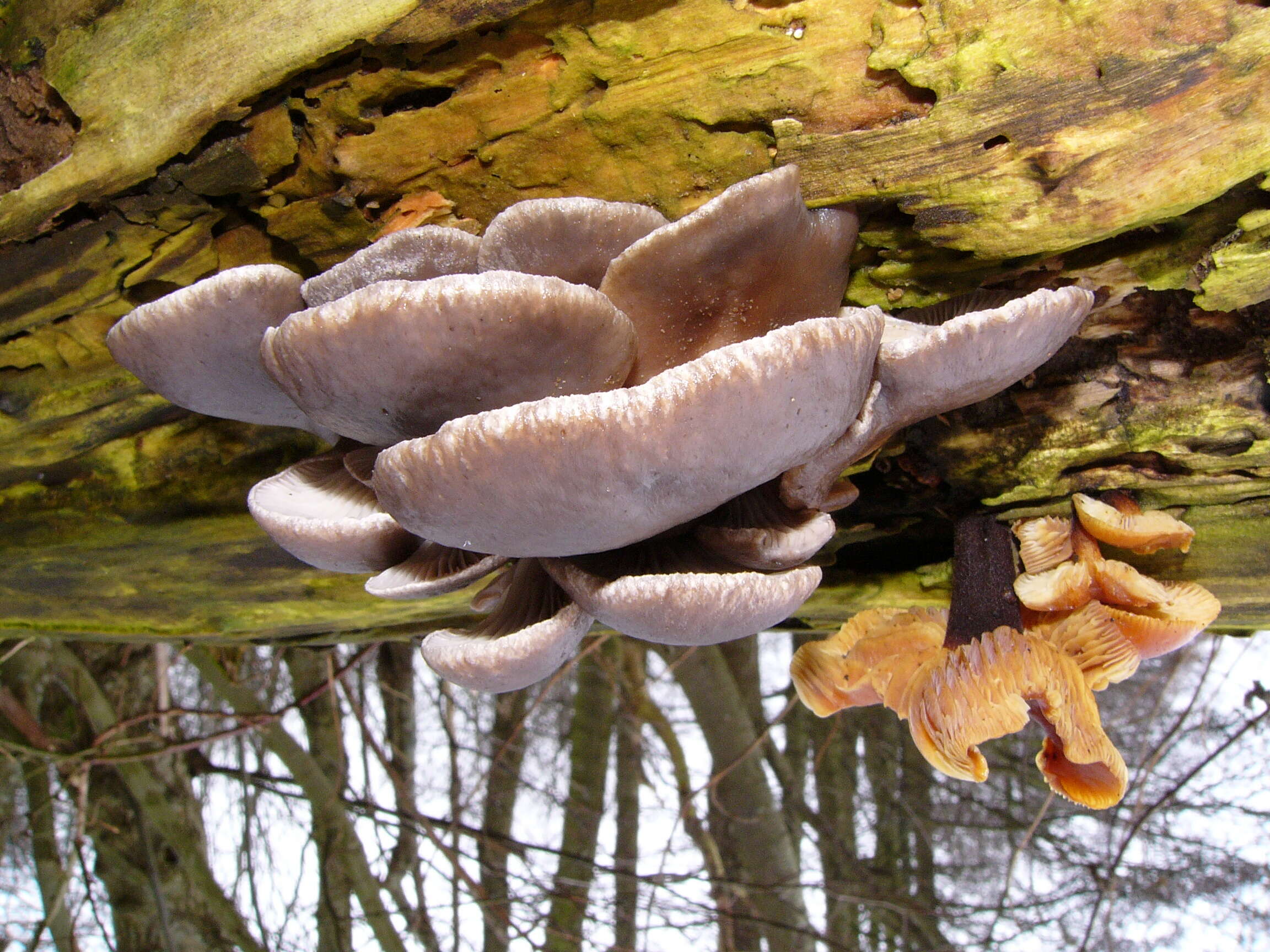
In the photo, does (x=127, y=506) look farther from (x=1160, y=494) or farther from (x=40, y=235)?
(x=1160, y=494)

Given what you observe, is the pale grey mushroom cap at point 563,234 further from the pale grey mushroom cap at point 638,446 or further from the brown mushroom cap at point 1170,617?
the brown mushroom cap at point 1170,617

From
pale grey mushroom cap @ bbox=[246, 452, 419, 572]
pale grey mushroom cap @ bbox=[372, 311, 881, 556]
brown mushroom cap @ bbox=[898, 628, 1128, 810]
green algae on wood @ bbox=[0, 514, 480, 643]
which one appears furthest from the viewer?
green algae on wood @ bbox=[0, 514, 480, 643]

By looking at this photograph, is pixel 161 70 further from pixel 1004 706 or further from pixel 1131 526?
pixel 1131 526

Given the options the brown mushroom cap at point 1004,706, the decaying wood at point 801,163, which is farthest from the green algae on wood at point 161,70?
the brown mushroom cap at point 1004,706

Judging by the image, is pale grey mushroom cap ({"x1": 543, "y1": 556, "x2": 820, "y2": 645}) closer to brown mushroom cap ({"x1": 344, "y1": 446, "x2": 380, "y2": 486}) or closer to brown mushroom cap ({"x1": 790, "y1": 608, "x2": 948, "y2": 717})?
brown mushroom cap ({"x1": 344, "y1": 446, "x2": 380, "y2": 486})

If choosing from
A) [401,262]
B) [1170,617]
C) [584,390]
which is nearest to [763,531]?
[584,390]

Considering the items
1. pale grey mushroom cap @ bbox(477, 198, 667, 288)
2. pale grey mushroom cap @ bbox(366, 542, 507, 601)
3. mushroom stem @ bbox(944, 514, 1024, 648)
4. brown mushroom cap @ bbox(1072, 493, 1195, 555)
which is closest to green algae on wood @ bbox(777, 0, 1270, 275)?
pale grey mushroom cap @ bbox(477, 198, 667, 288)

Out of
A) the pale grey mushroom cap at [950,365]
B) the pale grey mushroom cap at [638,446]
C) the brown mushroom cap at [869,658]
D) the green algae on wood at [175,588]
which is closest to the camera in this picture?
the pale grey mushroom cap at [638,446]

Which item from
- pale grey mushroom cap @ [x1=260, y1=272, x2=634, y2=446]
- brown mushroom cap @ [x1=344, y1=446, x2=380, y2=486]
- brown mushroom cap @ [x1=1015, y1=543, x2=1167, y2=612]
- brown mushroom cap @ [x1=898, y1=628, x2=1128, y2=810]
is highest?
brown mushroom cap @ [x1=344, y1=446, x2=380, y2=486]
